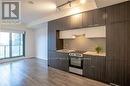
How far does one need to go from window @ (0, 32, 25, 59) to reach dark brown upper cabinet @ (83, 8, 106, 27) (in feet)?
18.7

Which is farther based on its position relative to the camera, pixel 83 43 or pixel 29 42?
pixel 29 42

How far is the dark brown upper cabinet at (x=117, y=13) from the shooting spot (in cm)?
333

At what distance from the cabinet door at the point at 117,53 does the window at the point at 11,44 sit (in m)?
6.61

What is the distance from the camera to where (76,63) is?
4.81 meters

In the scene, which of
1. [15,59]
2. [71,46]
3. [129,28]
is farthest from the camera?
[15,59]

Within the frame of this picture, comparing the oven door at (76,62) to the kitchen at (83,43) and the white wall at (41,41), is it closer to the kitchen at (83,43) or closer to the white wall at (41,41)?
the kitchen at (83,43)

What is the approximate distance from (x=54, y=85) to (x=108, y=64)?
1705 millimetres

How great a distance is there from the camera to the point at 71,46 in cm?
589

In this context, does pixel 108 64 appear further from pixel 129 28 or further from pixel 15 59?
pixel 15 59

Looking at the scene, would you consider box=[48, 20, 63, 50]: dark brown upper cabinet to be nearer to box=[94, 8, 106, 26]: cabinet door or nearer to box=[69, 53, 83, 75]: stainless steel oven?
box=[69, 53, 83, 75]: stainless steel oven

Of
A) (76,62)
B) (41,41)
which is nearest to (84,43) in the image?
(76,62)

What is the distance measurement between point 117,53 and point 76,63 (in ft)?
5.64

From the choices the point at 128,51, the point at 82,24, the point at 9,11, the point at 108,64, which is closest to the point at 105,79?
the point at 108,64

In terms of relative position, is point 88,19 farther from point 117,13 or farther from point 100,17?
point 117,13
